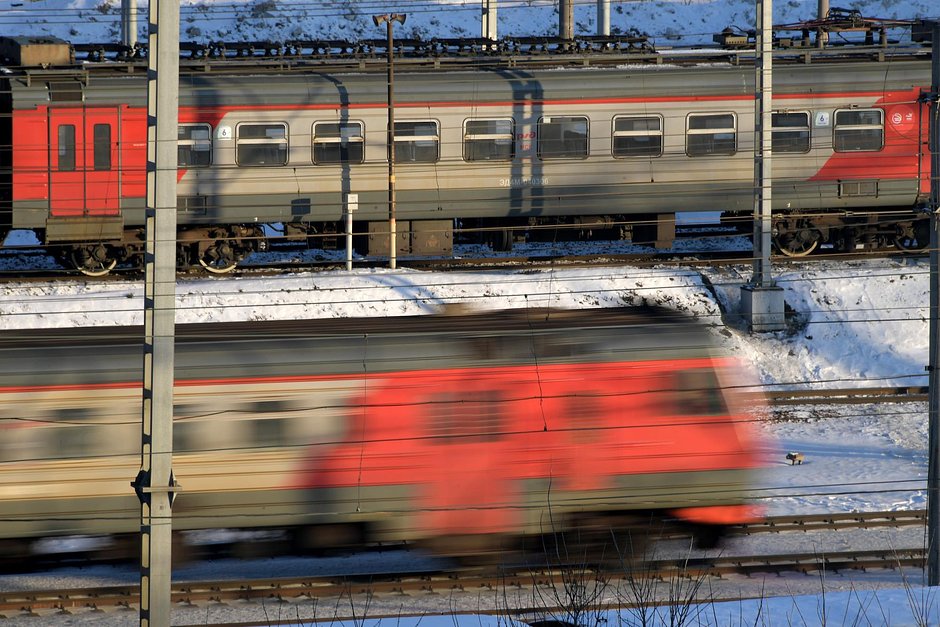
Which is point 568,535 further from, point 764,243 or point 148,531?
point 764,243

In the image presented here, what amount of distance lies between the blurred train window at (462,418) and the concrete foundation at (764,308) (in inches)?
319

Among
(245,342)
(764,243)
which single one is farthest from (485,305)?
(245,342)

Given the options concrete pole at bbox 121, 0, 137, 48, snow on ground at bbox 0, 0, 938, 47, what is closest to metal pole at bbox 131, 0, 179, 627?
concrete pole at bbox 121, 0, 137, 48

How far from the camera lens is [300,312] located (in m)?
16.4

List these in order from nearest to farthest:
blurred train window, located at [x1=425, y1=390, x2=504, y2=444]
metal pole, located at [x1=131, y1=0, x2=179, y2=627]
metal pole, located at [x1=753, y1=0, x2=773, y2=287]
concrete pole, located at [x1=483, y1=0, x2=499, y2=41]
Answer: metal pole, located at [x1=131, y1=0, x2=179, y2=627] → blurred train window, located at [x1=425, y1=390, x2=504, y2=444] → metal pole, located at [x1=753, y1=0, x2=773, y2=287] → concrete pole, located at [x1=483, y1=0, x2=499, y2=41]

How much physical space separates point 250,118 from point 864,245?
11.3 metres

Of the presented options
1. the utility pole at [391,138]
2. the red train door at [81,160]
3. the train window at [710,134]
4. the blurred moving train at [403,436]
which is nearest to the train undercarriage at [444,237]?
the utility pole at [391,138]

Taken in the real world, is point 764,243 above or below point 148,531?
above

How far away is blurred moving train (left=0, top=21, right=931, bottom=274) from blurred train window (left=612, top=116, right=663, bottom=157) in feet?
0.12

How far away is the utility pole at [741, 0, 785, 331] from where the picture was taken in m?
15.6

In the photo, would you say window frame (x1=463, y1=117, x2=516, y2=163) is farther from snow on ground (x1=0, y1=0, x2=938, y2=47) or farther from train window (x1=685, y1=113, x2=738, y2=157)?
snow on ground (x1=0, y1=0, x2=938, y2=47)

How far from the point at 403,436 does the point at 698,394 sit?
2.48 m

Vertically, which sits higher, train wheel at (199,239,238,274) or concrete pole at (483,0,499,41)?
concrete pole at (483,0,499,41)

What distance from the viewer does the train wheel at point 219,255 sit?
65.1 feet
